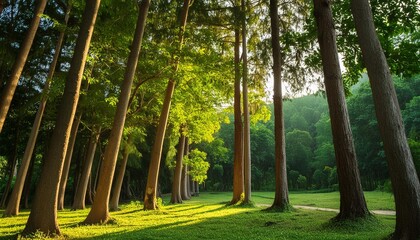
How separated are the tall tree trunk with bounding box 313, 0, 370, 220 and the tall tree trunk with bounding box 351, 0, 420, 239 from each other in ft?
8.72

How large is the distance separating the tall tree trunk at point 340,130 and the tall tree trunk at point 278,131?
5.15 meters

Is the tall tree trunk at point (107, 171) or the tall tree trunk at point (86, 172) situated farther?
the tall tree trunk at point (86, 172)

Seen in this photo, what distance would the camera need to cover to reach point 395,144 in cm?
538

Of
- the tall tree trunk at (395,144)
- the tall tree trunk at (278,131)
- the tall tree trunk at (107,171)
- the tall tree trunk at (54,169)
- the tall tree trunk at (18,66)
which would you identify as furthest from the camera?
the tall tree trunk at (278,131)

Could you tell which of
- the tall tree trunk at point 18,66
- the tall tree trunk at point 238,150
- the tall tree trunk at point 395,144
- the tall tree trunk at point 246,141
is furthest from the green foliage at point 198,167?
the tall tree trunk at point 395,144

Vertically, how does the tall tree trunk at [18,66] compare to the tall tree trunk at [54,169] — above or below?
above

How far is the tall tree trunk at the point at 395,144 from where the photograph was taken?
5.21 meters

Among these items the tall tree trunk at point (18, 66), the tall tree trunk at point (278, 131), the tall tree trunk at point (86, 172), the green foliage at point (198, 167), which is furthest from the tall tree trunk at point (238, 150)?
the tall tree trunk at point (18, 66)

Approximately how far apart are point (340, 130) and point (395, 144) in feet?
10.3

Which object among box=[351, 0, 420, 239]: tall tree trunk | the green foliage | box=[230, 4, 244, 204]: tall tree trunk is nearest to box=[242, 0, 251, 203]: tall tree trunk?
box=[230, 4, 244, 204]: tall tree trunk

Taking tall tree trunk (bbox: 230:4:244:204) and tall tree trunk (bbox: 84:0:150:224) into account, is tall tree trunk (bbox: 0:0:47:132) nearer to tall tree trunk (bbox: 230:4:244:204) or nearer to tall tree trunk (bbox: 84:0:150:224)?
tall tree trunk (bbox: 84:0:150:224)

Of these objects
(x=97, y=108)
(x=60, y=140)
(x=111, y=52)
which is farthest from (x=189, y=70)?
(x=60, y=140)

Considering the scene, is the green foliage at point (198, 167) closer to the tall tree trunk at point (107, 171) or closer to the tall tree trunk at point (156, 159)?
the tall tree trunk at point (156, 159)

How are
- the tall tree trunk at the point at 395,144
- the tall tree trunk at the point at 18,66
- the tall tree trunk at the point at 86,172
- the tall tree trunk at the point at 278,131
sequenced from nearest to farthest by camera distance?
the tall tree trunk at the point at 395,144 → the tall tree trunk at the point at 18,66 → the tall tree trunk at the point at 278,131 → the tall tree trunk at the point at 86,172
